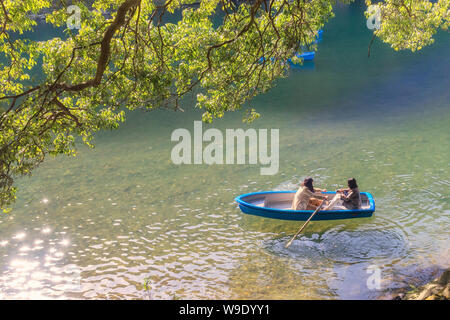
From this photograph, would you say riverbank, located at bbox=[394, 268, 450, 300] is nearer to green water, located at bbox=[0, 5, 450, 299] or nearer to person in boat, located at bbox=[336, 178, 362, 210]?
green water, located at bbox=[0, 5, 450, 299]

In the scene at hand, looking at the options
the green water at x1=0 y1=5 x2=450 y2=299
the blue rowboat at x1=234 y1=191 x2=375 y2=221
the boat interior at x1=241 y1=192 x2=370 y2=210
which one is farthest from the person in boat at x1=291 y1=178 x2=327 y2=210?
the boat interior at x1=241 y1=192 x2=370 y2=210

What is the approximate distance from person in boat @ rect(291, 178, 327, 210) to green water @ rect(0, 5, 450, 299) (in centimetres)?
57

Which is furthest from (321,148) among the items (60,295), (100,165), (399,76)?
(399,76)

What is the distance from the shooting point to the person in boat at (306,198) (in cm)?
1291

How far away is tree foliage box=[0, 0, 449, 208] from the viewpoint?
8.80 m

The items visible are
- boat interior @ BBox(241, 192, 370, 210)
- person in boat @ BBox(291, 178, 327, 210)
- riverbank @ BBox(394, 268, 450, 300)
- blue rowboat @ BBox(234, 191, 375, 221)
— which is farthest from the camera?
boat interior @ BBox(241, 192, 370, 210)

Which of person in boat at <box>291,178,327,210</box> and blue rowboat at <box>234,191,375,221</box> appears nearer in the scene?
blue rowboat at <box>234,191,375,221</box>

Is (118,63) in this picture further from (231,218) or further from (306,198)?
(306,198)

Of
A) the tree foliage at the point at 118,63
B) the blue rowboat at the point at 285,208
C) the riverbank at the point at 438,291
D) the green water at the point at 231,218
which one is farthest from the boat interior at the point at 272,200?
the riverbank at the point at 438,291

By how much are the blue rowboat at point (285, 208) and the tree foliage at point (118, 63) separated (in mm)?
3170
